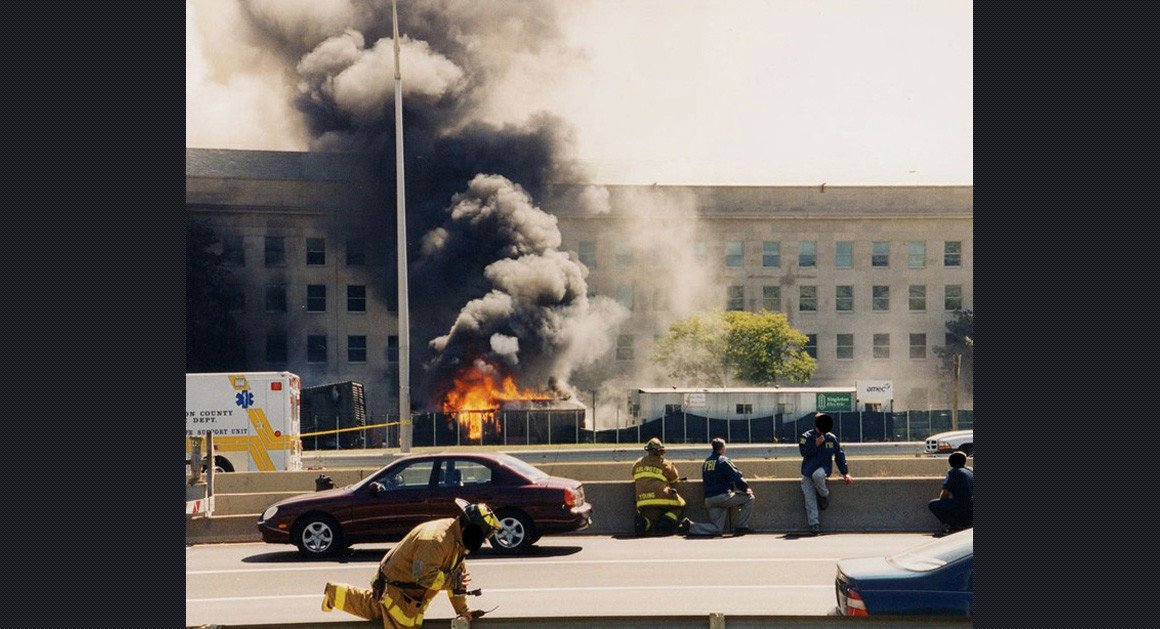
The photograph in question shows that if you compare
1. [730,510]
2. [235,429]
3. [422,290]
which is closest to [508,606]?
[730,510]

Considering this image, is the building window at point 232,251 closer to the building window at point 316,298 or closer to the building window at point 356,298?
the building window at point 316,298

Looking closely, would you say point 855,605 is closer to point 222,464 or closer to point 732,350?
point 222,464

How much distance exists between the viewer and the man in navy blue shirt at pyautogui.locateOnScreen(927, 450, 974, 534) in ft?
55.7

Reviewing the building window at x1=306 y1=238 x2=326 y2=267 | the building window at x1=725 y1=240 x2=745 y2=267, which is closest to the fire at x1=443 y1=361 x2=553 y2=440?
the building window at x1=306 y1=238 x2=326 y2=267

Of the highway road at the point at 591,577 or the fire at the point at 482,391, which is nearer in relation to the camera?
the highway road at the point at 591,577

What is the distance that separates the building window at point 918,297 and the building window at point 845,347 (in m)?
4.50

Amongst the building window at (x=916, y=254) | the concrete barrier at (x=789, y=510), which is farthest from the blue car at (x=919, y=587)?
the building window at (x=916, y=254)

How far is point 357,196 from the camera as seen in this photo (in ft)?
251

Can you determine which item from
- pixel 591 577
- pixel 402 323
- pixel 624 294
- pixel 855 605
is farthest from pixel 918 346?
pixel 855 605

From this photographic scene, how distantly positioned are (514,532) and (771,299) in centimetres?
6474

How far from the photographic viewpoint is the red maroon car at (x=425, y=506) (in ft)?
56.0

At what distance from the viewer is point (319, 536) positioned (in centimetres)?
1720

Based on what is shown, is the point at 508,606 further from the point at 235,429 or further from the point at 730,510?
the point at 235,429

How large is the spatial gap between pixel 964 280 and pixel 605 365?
77.4ft
